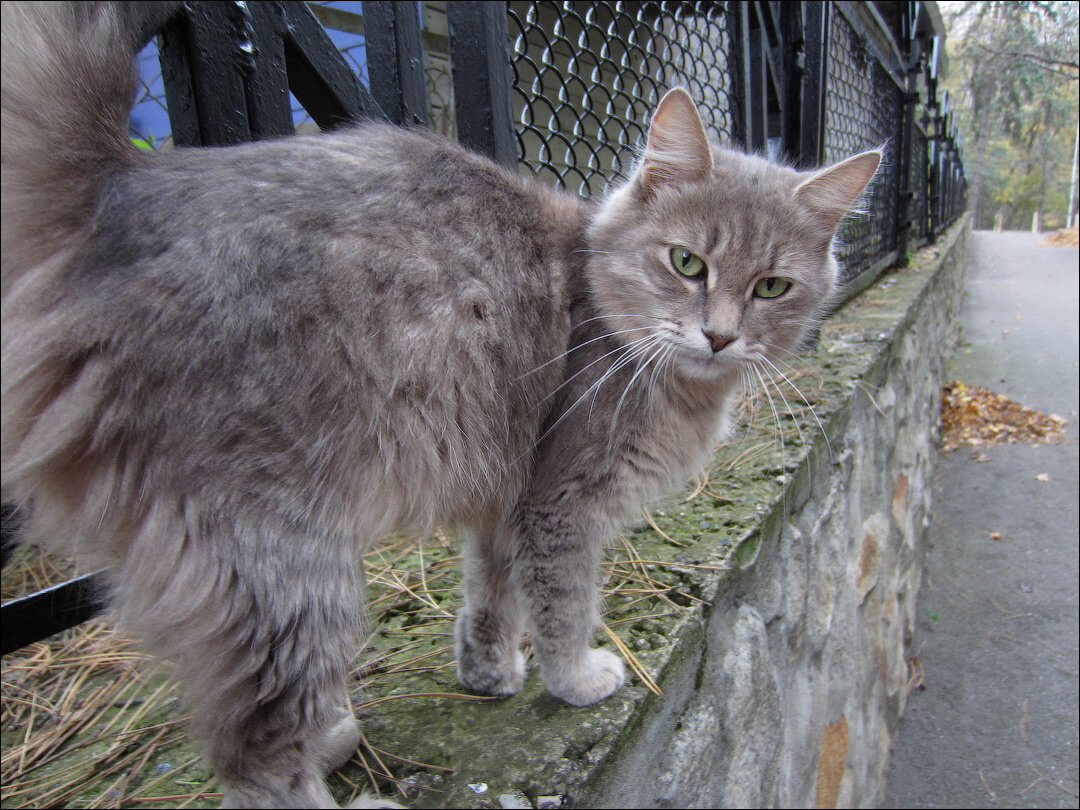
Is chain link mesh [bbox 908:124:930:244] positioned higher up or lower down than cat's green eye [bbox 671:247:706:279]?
higher up

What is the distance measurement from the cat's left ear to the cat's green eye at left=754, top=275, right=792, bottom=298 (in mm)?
216

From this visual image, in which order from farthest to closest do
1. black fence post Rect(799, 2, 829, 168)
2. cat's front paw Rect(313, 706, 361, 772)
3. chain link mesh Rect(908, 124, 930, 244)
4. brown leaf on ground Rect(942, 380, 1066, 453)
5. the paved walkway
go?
1. chain link mesh Rect(908, 124, 930, 244)
2. brown leaf on ground Rect(942, 380, 1066, 453)
3. the paved walkway
4. black fence post Rect(799, 2, 829, 168)
5. cat's front paw Rect(313, 706, 361, 772)

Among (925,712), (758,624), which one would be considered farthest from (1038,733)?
(758,624)

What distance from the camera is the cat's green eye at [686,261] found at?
1.64 metres

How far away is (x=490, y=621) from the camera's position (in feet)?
5.16

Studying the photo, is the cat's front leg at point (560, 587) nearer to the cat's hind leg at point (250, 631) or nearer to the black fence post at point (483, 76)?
the cat's hind leg at point (250, 631)

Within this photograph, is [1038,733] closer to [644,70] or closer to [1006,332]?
[644,70]

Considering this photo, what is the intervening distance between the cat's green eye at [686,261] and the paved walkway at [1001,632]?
3.63m

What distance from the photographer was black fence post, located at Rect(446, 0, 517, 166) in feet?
5.61

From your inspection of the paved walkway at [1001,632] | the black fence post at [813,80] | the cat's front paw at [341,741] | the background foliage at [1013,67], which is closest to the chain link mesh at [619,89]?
the black fence post at [813,80]

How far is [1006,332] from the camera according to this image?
32.8 ft

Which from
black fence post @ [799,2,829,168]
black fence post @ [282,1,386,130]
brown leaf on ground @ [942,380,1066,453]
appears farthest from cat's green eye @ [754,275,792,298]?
brown leaf on ground @ [942,380,1066,453]

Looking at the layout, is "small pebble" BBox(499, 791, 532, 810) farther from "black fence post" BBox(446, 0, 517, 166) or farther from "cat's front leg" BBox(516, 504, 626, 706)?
"black fence post" BBox(446, 0, 517, 166)

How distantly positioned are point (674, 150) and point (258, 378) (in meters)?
1.13
